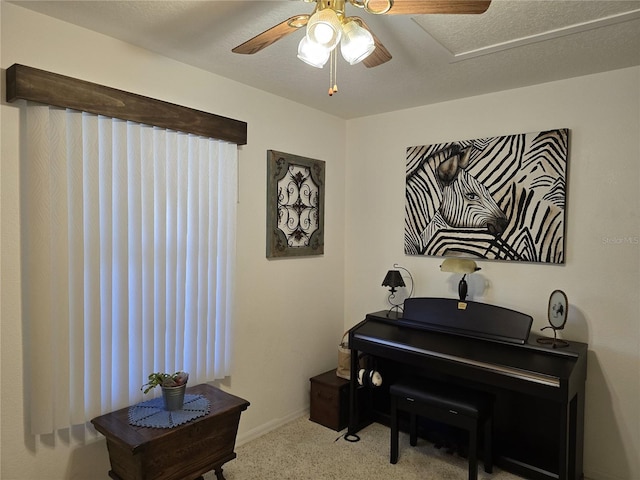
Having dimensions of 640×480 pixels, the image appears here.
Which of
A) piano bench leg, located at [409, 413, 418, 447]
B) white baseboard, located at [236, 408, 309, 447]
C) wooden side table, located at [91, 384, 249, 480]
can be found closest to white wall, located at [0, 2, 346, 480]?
white baseboard, located at [236, 408, 309, 447]

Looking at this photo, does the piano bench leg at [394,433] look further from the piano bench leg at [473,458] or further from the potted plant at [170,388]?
the potted plant at [170,388]

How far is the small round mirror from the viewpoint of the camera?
2520 mm

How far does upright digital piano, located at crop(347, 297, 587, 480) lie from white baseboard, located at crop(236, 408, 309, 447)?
48 centimetres

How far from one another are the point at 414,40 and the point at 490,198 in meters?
1.31

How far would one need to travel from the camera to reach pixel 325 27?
4.51ft

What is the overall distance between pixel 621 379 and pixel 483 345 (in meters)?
0.81

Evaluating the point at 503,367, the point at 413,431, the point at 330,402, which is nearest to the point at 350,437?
the point at 330,402

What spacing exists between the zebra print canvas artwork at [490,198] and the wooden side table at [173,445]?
1.88 m

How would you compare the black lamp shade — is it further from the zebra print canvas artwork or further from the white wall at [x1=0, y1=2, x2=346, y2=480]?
the white wall at [x1=0, y1=2, x2=346, y2=480]

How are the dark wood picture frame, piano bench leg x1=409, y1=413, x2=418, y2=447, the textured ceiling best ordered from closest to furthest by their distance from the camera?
1. the textured ceiling
2. piano bench leg x1=409, y1=413, x2=418, y2=447
3. the dark wood picture frame

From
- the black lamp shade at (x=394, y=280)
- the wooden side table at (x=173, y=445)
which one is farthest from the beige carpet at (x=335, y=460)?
the black lamp shade at (x=394, y=280)

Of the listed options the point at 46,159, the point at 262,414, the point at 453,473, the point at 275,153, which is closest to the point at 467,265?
the point at 453,473

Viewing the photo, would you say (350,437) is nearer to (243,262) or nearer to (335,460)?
(335,460)

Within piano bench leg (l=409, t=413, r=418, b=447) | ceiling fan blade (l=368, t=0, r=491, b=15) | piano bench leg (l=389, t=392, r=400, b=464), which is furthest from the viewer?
piano bench leg (l=409, t=413, r=418, b=447)
